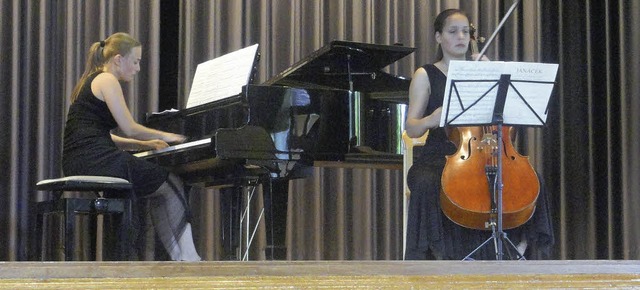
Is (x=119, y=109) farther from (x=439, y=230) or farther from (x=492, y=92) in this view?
(x=492, y=92)

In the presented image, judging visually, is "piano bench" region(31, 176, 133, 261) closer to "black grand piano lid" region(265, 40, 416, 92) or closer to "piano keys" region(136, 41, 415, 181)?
"piano keys" region(136, 41, 415, 181)

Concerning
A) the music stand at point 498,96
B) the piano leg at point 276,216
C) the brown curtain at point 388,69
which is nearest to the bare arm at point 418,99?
the music stand at point 498,96

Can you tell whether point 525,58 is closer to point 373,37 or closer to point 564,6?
point 564,6

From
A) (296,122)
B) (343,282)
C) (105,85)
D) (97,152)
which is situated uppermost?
(105,85)

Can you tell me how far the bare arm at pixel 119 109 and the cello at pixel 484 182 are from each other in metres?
1.26

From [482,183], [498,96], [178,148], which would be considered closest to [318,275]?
[498,96]

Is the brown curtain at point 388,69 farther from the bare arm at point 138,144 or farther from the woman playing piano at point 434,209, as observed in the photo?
the woman playing piano at point 434,209

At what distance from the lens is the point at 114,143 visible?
4180mm

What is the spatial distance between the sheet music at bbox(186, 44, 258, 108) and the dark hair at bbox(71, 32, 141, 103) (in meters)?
0.32

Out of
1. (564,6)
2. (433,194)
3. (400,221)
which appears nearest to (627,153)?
(564,6)

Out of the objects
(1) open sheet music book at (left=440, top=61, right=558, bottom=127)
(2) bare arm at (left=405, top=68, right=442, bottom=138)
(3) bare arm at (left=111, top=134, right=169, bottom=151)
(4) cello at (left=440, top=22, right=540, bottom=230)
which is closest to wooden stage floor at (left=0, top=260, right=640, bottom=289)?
(1) open sheet music book at (left=440, top=61, right=558, bottom=127)

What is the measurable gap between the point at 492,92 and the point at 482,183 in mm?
332

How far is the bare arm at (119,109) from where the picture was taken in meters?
4.02

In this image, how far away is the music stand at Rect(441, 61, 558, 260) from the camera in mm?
3186
